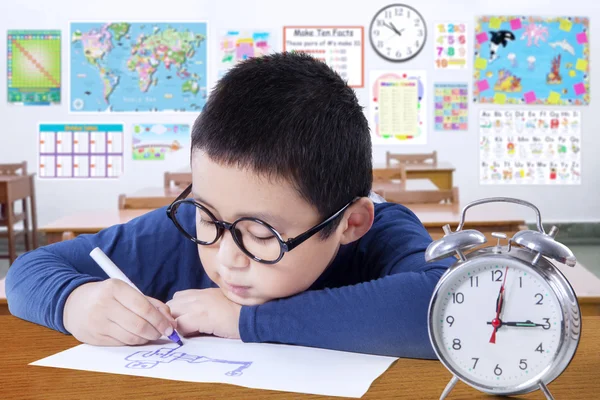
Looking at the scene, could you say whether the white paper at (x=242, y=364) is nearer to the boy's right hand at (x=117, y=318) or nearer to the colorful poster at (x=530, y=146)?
the boy's right hand at (x=117, y=318)

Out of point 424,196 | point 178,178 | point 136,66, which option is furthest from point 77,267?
point 136,66

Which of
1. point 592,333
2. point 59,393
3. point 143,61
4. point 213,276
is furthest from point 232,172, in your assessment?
point 143,61

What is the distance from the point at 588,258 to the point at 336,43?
110 inches

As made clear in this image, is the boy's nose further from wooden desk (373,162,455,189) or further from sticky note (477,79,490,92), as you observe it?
sticky note (477,79,490,92)

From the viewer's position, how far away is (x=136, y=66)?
6.35 meters

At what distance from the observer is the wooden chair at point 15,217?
504 centimetres

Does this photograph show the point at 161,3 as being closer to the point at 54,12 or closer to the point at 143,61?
the point at 143,61

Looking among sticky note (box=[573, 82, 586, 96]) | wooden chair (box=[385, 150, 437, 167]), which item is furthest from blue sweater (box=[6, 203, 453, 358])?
sticky note (box=[573, 82, 586, 96])

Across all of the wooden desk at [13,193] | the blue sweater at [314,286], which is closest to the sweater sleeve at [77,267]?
the blue sweater at [314,286]

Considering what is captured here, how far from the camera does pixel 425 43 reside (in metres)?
6.39

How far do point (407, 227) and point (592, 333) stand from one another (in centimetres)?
31

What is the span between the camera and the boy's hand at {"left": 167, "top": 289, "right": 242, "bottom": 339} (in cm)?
87

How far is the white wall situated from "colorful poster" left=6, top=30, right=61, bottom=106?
6 cm

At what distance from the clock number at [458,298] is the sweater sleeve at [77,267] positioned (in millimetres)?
510
